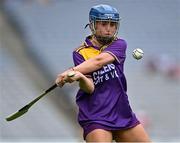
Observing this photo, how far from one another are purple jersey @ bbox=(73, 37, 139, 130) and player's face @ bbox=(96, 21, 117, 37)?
0.11 metres

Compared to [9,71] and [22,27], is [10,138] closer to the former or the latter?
[9,71]

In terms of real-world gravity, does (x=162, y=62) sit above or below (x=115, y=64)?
below

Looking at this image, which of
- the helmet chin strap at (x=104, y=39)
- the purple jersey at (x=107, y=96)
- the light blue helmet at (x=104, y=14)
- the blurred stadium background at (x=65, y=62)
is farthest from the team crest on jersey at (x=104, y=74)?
the blurred stadium background at (x=65, y=62)

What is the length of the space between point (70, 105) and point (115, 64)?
5.72 metres

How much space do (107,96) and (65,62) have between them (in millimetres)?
5676

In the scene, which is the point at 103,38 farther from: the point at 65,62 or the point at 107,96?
the point at 65,62

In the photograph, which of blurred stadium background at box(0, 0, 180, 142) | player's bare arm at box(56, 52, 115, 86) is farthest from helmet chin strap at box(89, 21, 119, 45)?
blurred stadium background at box(0, 0, 180, 142)

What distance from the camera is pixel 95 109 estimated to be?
17.3ft

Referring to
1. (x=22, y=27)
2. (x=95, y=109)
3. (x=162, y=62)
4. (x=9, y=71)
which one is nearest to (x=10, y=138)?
(x=9, y=71)

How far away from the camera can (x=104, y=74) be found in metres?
5.31

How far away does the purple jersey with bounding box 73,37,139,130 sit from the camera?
528cm

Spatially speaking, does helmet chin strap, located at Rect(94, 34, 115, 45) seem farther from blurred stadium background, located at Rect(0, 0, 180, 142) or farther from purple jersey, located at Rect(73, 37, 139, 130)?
blurred stadium background, located at Rect(0, 0, 180, 142)

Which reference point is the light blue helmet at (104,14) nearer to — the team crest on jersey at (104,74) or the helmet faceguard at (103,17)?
the helmet faceguard at (103,17)

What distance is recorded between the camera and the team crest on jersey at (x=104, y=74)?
5.30m
